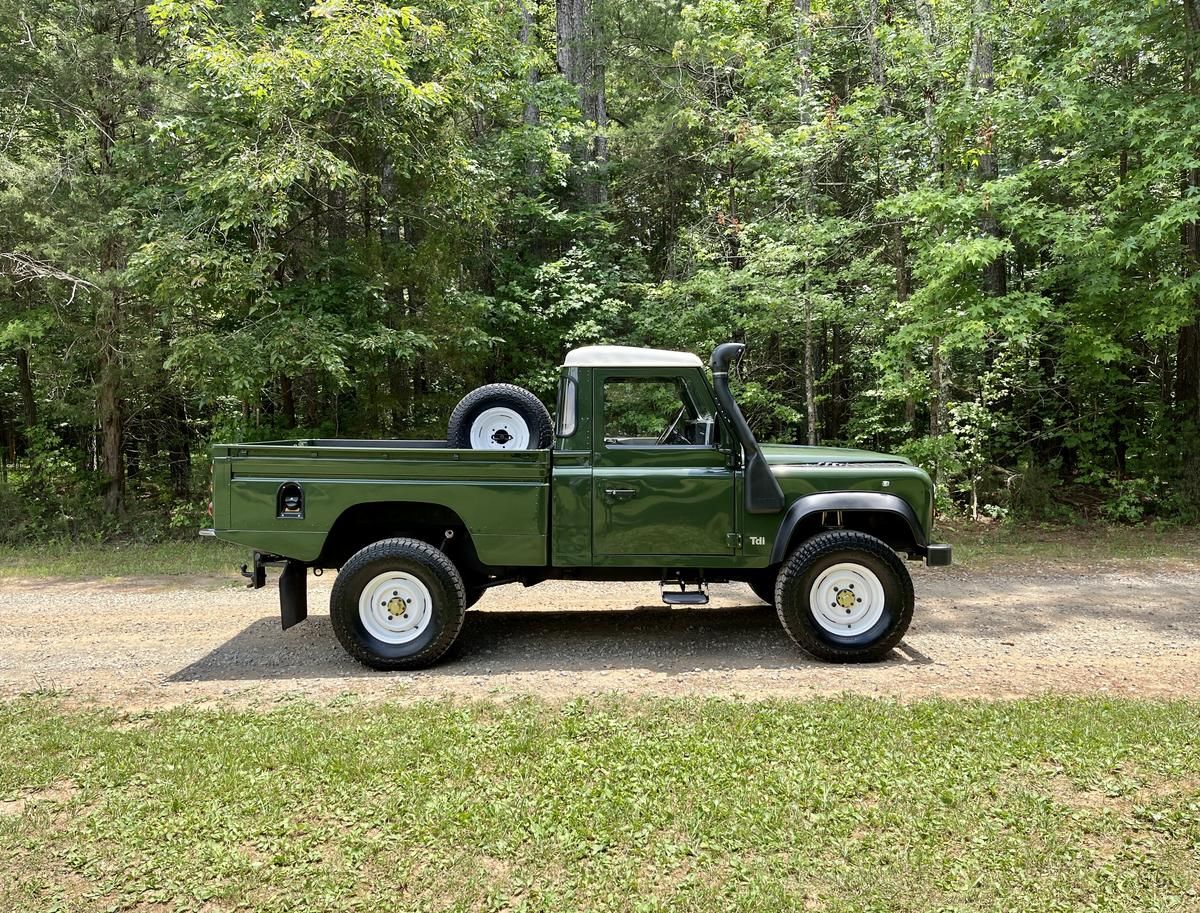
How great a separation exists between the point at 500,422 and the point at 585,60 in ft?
50.1

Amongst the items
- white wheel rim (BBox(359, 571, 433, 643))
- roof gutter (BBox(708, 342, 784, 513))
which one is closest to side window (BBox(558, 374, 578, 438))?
roof gutter (BBox(708, 342, 784, 513))

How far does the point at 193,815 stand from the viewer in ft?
11.9

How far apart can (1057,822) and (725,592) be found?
4612 mm

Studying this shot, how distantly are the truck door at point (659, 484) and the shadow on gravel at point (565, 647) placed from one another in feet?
2.65

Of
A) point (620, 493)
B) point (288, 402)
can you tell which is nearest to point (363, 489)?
point (620, 493)

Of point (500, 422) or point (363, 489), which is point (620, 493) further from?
point (363, 489)

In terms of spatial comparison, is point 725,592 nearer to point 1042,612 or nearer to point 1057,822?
point 1042,612

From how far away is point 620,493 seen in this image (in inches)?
230

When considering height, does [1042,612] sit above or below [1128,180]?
below

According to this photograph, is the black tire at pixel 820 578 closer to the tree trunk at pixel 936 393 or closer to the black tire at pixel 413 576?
the black tire at pixel 413 576

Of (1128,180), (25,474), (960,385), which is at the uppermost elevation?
(1128,180)

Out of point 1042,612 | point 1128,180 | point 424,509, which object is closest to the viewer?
point 424,509

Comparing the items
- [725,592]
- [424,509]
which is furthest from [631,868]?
[725,592]

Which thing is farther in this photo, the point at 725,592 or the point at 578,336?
the point at 578,336
